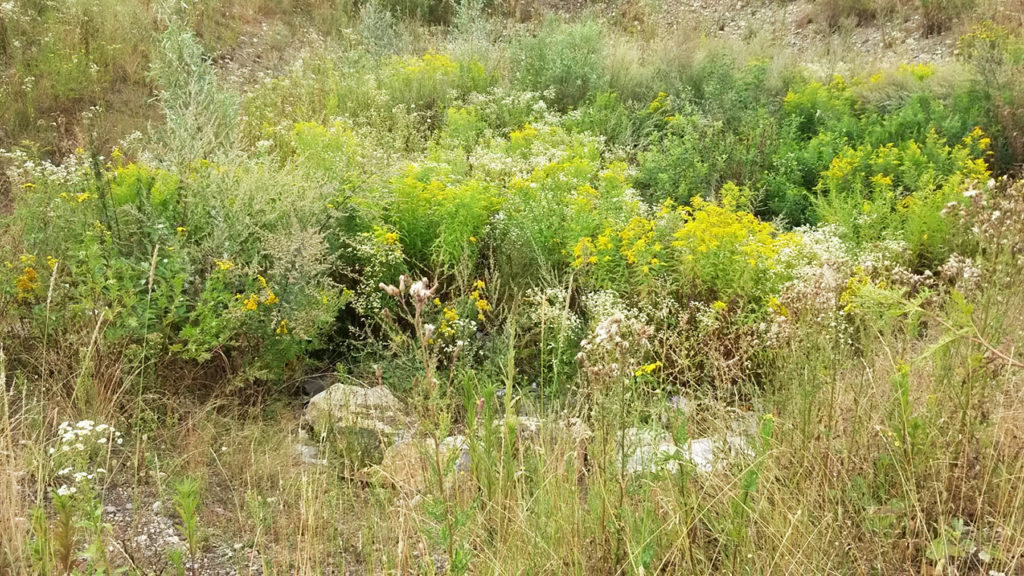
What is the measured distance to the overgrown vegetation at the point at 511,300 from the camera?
7.11 feet

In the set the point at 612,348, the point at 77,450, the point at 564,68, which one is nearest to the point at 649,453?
the point at 612,348

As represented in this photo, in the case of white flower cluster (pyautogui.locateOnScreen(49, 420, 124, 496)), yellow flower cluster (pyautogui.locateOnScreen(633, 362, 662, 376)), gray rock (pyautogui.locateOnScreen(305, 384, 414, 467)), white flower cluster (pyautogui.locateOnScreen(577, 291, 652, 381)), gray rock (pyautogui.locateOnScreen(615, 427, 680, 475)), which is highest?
white flower cluster (pyautogui.locateOnScreen(577, 291, 652, 381))

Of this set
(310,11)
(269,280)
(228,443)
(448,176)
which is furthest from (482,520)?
(310,11)

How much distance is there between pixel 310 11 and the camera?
1086 cm

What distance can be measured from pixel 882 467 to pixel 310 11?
10.4 metres

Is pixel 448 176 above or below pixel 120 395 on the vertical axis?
above

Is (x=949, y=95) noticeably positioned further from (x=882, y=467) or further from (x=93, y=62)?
(x=93, y=62)

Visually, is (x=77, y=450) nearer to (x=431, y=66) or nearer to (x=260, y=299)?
(x=260, y=299)

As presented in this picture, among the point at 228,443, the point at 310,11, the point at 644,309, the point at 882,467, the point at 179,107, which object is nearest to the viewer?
the point at 882,467

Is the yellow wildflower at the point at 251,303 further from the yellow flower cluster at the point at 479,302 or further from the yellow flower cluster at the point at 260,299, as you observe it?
the yellow flower cluster at the point at 479,302

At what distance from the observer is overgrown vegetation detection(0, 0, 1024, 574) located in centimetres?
217

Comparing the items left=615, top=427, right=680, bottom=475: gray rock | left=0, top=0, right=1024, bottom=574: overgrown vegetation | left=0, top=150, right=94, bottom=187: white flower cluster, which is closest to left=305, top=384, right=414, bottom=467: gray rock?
left=0, top=0, right=1024, bottom=574: overgrown vegetation

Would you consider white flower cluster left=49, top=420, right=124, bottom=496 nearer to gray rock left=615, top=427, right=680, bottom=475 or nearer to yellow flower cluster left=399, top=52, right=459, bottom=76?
gray rock left=615, top=427, right=680, bottom=475

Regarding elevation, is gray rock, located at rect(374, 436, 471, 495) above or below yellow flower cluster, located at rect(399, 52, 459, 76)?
below
